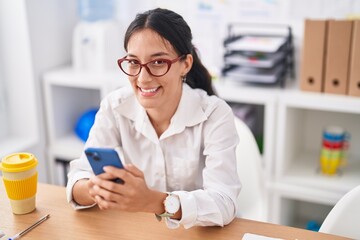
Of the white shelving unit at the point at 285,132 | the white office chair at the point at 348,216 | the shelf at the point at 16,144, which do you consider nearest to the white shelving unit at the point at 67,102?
the white shelving unit at the point at 285,132

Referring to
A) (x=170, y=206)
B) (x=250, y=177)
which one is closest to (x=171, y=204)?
(x=170, y=206)

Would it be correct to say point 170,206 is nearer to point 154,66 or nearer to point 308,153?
point 154,66

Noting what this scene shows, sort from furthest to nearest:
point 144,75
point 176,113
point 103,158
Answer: point 176,113 < point 144,75 < point 103,158

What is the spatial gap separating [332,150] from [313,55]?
455mm

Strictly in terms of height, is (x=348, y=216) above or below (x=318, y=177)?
above

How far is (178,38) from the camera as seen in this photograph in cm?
132

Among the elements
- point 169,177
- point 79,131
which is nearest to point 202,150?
point 169,177

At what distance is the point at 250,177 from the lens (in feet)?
5.48

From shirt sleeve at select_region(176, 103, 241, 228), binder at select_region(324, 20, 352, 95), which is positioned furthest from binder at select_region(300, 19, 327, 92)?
shirt sleeve at select_region(176, 103, 241, 228)

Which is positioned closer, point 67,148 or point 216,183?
point 216,183

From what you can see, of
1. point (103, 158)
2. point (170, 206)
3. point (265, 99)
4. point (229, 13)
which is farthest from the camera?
point (229, 13)

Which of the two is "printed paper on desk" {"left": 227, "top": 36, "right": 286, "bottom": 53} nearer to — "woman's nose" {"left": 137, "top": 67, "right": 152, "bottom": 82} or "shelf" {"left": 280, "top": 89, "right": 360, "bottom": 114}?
"shelf" {"left": 280, "top": 89, "right": 360, "bottom": 114}

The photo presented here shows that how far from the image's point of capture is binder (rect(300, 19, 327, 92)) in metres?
2.03

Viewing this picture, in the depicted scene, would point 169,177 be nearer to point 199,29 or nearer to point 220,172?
point 220,172
